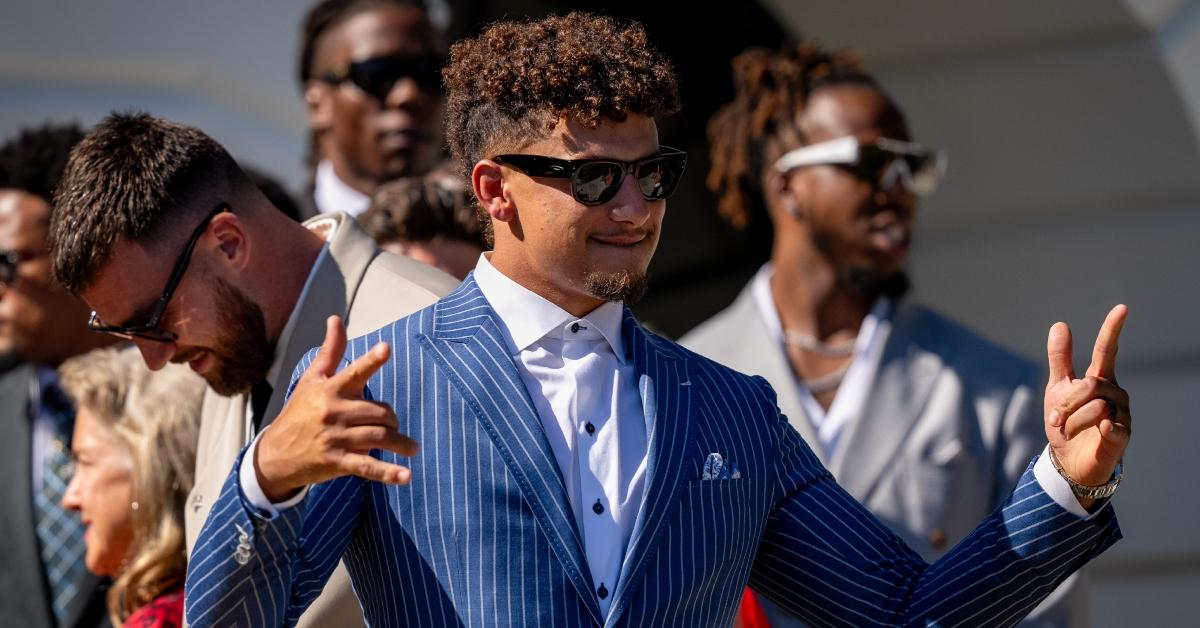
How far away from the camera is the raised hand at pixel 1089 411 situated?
6.56 feet

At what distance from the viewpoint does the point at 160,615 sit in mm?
2936

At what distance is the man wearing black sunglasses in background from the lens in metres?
4.39

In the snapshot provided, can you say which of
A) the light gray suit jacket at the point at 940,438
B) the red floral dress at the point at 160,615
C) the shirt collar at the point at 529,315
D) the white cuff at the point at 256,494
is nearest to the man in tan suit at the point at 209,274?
the red floral dress at the point at 160,615

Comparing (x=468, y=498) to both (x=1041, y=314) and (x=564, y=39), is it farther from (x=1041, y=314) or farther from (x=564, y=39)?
(x=1041, y=314)

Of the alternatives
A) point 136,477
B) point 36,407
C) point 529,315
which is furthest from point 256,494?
point 36,407

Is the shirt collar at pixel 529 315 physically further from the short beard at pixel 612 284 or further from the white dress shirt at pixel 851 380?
the white dress shirt at pixel 851 380

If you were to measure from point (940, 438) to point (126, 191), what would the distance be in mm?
2102

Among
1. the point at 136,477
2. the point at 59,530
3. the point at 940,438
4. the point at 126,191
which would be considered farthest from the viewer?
the point at 940,438

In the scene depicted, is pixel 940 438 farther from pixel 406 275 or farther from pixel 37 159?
pixel 37 159

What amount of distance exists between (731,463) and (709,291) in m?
4.47

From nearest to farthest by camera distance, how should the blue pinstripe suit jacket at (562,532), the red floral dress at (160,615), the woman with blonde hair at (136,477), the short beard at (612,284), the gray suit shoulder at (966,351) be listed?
the blue pinstripe suit jacket at (562,532) → the short beard at (612,284) → the red floral dress at (160,615) → the woman with blonde hair at (136,477) → the gray suit shoulder at (966,351)

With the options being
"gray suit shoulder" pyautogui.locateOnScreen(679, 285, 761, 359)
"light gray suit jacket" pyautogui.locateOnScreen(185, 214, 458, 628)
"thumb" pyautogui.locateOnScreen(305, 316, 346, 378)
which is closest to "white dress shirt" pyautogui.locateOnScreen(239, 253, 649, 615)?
"thumb" pyautogui.locateOnScreen(305, 316, 346, 378)

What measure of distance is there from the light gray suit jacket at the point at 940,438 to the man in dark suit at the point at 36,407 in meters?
1.57

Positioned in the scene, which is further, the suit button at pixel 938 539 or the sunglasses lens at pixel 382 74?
the sunglasses lens at pixel 382 74
